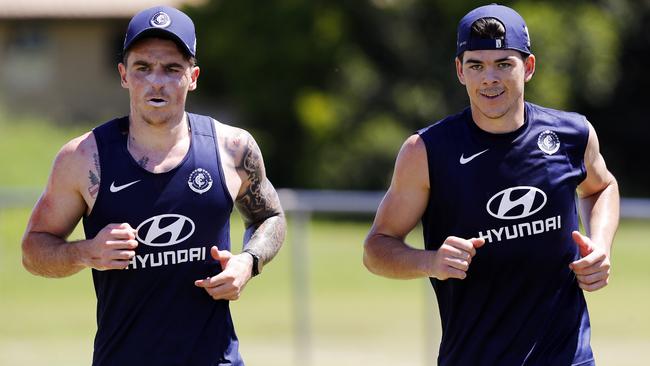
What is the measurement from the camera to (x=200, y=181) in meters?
5.52

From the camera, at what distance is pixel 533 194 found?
220 inches

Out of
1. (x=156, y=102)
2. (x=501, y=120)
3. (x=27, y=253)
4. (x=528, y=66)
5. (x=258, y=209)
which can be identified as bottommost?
(x=27, y=253)

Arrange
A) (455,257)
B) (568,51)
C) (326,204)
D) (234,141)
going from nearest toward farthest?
(455,257), (234,141), (326,204), (568,51)

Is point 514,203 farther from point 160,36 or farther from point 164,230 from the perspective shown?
point 160,36

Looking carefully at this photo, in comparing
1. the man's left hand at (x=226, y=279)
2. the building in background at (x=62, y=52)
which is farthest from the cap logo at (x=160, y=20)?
the building in background at (x=62, y=52)

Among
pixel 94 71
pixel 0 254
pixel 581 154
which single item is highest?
pixel 94 71

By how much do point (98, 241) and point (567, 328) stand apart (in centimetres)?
225

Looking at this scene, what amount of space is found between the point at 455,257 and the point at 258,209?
3.90ft

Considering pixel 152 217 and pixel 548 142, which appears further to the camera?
pixel 548 142

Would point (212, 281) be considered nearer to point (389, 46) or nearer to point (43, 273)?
point (43, 273)

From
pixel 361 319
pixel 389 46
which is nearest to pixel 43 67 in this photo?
pixel 389 46

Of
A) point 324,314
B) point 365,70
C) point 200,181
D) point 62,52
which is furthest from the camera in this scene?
point 62,52

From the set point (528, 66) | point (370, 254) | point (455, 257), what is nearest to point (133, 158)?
point (370, 254)

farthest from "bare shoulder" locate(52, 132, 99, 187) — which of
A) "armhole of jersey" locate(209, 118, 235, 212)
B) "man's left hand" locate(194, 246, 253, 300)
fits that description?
"man's left hand" locate(194, 246, 253, 300)
